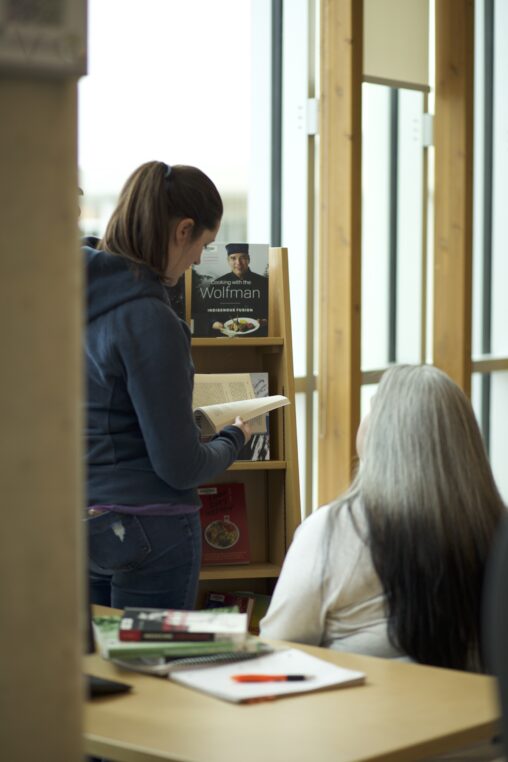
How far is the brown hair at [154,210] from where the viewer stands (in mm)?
2529

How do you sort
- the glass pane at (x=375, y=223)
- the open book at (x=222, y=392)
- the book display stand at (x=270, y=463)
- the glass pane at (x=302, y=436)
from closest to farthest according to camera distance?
the open book at (x=222, y=392), the book display stand at (x=270, y=463), the glass pane at (x=302, y=436), the glass pane at (x=375, y=223)

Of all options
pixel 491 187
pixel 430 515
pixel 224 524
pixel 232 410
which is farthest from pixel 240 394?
pixel 491 187

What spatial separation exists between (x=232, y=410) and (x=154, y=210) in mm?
771

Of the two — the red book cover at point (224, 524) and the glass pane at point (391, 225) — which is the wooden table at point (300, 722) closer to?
the red book cover at point (224, 524)

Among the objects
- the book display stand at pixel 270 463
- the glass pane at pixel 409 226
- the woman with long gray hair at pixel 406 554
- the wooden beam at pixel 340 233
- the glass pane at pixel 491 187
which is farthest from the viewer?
the glass pane at pixel 491 187

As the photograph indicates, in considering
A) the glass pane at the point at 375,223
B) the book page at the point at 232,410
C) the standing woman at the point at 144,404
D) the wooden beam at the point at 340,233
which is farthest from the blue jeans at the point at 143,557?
the glass pane at the point at 375,223

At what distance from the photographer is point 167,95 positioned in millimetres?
4551

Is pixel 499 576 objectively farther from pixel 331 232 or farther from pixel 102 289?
pixel 331 232

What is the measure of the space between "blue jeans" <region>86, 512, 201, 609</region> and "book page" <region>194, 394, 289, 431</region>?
0.47 metres

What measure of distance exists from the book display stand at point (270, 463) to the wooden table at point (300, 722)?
1.96 m

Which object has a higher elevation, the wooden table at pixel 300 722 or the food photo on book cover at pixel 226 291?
the food photo on book cover at pixel 226 291

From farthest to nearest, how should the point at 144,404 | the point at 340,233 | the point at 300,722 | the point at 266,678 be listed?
1. the point at 340,233
2. the point at 144,404
3. the point at 266,678
4. the point at 300,722

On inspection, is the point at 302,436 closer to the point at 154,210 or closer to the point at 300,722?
the point at 154,210

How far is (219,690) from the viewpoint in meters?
1.75
